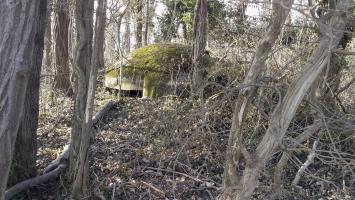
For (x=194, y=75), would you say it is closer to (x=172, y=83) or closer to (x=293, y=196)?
(x=172, y=83)

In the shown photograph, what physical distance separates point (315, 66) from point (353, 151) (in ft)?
7.65

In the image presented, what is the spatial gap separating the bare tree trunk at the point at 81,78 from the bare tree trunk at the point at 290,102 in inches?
78.1

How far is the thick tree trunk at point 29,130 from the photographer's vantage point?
5.54 m

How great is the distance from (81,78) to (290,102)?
101 inches

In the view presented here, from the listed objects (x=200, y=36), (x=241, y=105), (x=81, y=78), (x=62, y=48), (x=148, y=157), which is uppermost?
(x=200, y=36)

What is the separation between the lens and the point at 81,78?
5191 millimetres

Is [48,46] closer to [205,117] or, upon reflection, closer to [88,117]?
[88,117]

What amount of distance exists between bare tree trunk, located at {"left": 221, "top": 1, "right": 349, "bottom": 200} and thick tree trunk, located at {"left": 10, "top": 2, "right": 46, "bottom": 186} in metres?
2.82

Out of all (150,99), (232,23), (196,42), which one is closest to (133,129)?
(150,99)

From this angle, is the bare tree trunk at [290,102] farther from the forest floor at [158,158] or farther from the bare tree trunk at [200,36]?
the bare tree trunk at [200,36]

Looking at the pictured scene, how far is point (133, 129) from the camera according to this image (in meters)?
6.82

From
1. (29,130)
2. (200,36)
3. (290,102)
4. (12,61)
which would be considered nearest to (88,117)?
(29,130)

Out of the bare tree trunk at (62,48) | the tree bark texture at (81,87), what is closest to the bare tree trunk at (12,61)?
the tree bark texture at (81,87)

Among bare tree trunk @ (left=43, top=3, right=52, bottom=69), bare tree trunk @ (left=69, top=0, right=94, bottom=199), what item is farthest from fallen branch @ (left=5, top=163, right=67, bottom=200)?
bare tree trunk @ (left=43, top=3, right=52, bottom=69)
